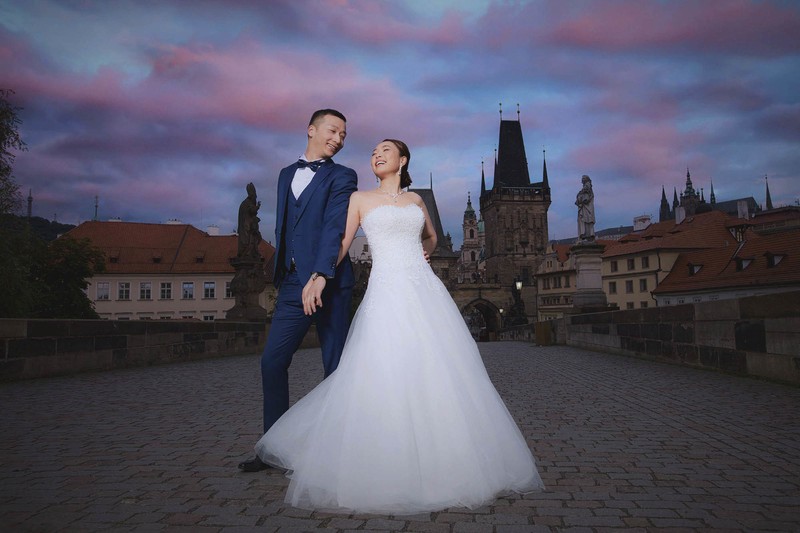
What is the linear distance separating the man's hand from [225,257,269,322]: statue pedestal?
1395 cm

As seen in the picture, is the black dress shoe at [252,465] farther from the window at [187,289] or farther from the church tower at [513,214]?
the church tower at [513,214]

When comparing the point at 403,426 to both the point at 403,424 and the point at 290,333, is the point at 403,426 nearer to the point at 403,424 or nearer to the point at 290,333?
the point at 403,424

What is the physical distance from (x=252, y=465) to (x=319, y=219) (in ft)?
5.06

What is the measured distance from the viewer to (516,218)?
9812 centimetres

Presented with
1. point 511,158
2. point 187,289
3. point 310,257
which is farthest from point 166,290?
point 511,158

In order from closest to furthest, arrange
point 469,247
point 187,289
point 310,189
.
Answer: point 310,189 → point 187,289 → point 469,247

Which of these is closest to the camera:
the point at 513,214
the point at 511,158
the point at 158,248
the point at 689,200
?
the point at 158,248

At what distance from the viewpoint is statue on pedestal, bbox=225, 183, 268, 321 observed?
1697 cm

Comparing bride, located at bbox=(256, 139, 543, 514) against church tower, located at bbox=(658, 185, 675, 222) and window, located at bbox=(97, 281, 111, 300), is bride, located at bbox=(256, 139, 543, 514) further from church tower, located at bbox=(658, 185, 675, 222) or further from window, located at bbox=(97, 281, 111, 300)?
church tower, located at bbox=(658, 185, 675, 222)

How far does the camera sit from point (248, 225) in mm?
17062

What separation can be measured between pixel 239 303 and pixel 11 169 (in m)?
14.6

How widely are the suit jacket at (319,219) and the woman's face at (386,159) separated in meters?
0.18

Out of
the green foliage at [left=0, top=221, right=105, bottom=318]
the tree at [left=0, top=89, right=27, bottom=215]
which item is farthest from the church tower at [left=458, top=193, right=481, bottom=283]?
the tree at [left=0, top=89, right=27, bottom=215]

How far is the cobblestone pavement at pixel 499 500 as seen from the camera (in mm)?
2648
